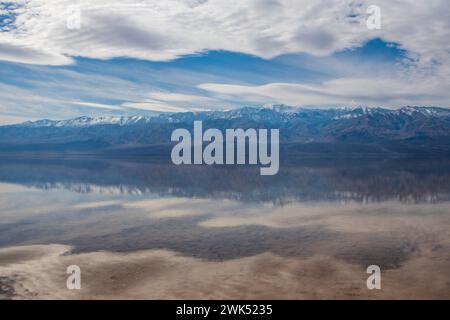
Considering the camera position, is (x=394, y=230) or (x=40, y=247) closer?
(x=40, y=247)

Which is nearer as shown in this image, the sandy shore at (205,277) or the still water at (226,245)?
the sandy shore at (205,277)

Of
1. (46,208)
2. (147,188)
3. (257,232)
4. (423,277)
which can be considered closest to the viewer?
(423,277)

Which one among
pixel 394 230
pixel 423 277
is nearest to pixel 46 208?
pixel 394 230

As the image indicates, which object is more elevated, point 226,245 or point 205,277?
point 226,245

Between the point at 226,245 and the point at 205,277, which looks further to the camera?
the point at 226,245

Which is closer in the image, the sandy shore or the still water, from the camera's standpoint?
the sandy shore
